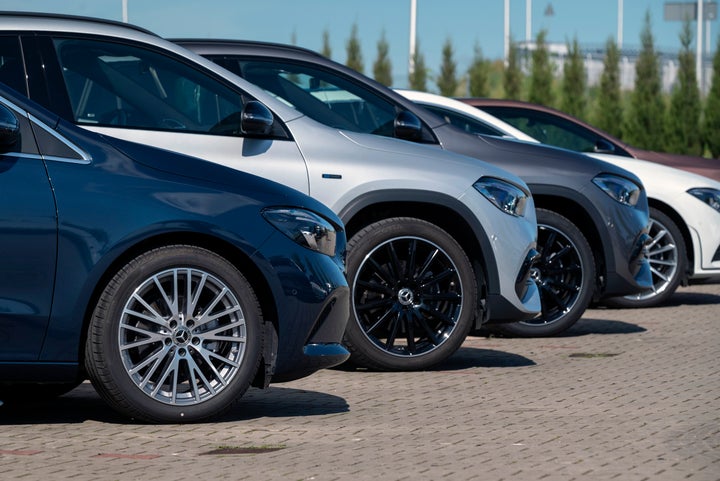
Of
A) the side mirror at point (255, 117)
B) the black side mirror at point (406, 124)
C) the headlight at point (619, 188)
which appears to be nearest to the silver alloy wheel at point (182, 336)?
the side mirror at point (255, 117)

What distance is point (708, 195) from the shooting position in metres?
12.7

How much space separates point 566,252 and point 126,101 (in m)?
3.85

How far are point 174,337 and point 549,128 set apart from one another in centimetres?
748

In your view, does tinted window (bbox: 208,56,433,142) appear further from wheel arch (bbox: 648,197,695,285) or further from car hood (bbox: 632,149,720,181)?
car hood (bbox: 632,149,720,181)

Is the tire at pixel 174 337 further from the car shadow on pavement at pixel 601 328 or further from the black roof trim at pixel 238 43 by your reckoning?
the car shadow on pavement at pixel 601 328

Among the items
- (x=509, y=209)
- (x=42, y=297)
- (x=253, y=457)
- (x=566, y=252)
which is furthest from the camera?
(x=566, y=252)

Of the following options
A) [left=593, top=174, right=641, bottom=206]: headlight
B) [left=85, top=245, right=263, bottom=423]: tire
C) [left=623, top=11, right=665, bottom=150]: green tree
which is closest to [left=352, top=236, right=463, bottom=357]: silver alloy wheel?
[left=85, top=245, right=263, bottom=423]: tire

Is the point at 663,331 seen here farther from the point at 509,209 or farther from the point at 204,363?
the point at 204,363

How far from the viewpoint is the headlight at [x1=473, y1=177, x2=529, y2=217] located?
8.45 meters

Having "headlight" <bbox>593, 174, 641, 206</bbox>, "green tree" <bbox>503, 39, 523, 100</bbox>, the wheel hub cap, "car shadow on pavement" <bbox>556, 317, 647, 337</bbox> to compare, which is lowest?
"car shadow on pavement" <bbox>556, 317, 647, 337</bbox>

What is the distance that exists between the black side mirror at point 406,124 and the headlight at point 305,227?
7.12 ft

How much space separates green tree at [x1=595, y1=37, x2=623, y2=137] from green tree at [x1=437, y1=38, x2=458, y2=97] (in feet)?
12.0

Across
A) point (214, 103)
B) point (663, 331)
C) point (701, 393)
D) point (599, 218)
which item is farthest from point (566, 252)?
point (214, 103)

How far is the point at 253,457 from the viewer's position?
18.6 feet
